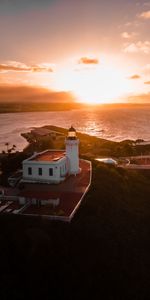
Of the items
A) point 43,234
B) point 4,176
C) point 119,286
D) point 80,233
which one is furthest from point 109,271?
point 4,176

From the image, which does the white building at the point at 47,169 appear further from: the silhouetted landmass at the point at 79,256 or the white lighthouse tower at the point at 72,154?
the silhouetted landmass at the point at 79,256

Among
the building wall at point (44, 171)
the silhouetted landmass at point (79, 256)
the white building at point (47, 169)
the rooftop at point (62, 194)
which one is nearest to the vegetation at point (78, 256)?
the silhouetted landmass at point (79, 256)

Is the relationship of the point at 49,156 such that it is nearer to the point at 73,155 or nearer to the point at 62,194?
the point at 73,155

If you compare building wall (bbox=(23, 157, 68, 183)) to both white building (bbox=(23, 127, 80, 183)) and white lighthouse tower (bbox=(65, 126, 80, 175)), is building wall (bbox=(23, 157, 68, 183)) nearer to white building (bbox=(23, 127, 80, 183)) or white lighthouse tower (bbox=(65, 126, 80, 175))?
white building (bbox=(23, 127, 80, 183))

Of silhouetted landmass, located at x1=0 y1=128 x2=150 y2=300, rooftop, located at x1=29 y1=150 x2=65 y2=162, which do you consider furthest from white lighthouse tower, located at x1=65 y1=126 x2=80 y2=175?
silhouetted landmass, located at x1=0 y1=128 x2=150 y2=300

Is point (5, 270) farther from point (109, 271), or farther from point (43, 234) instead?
point (109, 271)

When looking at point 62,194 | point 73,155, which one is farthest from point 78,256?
point 73,155
